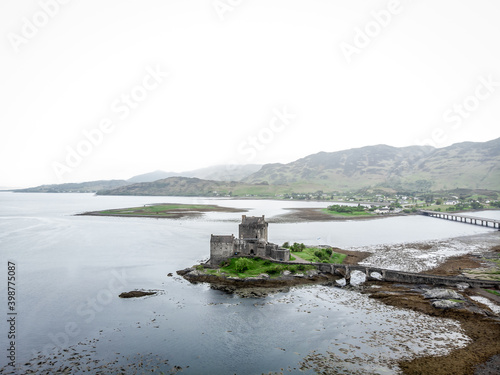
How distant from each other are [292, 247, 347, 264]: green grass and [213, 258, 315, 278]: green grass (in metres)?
4.84

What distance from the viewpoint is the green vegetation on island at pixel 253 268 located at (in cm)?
5809

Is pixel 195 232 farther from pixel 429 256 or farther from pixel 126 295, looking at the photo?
pixel 429 256

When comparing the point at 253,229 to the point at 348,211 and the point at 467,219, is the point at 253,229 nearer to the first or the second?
the point at 348,211

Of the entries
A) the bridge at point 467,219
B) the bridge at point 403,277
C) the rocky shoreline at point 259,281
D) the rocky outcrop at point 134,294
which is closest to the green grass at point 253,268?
the rocky shoreline at point 259,281

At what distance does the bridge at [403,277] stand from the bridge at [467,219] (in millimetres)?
97135

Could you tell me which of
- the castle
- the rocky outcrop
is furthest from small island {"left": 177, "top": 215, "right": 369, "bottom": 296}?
the rocky outcrop

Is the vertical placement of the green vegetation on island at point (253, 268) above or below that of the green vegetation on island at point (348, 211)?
below

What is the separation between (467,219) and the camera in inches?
6299

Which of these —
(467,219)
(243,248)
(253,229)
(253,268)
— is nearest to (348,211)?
(467,219)

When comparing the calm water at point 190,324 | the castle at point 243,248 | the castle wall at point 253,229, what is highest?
the castle wall at point 253,229

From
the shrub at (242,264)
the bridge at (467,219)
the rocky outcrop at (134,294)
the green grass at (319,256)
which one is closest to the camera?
the rocky outcrop at (134,294)

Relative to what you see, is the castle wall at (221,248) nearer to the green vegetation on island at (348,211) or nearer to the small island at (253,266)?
the small island at (253,266)

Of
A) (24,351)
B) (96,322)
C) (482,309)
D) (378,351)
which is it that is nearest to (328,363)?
(378,351)

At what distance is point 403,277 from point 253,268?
25.3 meters
